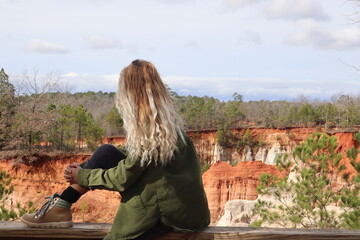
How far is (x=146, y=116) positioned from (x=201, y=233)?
57 centimetres

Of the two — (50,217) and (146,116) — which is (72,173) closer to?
(50,217)

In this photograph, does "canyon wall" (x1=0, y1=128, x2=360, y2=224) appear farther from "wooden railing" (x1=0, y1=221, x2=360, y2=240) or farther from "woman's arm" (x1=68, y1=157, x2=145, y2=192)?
"woman's arm" (x1=68, y1=157, x2=145, y2=192)

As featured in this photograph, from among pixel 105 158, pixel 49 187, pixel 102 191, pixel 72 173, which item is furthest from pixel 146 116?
pixel 49 187

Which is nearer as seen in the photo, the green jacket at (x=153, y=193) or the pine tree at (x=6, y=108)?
the green jacket at (x=153, y=193)

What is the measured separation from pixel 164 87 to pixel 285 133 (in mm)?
29504

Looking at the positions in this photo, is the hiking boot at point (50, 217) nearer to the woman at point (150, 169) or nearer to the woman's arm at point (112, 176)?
the woman's arm at point (112, 176)

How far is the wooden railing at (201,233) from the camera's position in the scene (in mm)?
2098

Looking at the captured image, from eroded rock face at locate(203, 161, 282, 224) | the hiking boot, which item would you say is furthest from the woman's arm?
eroded rock face at locate(203, 161, 282, 224)

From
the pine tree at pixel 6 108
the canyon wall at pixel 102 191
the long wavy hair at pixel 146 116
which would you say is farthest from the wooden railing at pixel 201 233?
the pine tree at pixel 6 108

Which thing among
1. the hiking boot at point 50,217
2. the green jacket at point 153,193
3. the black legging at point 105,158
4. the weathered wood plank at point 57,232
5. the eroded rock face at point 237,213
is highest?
the black legging at point 105,158

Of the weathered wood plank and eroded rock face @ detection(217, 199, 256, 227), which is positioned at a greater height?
the weathered wood plank

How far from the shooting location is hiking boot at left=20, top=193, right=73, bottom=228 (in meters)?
2.22

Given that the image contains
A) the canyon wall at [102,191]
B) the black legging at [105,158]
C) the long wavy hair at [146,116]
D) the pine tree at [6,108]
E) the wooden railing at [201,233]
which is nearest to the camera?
the long wavy hair at [146,116]

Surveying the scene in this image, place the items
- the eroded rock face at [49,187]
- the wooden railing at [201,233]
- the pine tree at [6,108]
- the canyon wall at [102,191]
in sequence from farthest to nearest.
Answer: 1. the pine tree at [6,108]
2. the canyon wall at [102,191]
3. the eroded rock face at [49,187]
4. the wooden railing at [201,233]
